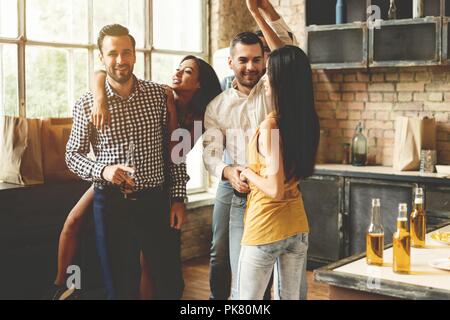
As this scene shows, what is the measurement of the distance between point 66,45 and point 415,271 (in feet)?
10.4

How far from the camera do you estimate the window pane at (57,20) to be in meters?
4.23

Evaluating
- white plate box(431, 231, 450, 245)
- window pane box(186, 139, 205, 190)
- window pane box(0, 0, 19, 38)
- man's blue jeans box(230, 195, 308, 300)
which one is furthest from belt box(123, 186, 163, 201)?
window pane box(186, 139, 205, 190)

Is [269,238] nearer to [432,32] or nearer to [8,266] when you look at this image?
[8,266]

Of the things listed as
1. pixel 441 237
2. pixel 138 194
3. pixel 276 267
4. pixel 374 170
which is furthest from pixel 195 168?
pixel 441 237

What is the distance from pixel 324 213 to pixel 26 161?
2.43m

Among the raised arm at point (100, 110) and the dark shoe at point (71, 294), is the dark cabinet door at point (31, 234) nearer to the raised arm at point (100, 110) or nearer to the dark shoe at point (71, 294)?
the dark shoe at point (71, 294)

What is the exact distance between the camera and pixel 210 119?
3283 mm

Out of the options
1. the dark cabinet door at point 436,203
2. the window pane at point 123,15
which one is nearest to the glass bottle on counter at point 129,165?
the window pane at point 123,15

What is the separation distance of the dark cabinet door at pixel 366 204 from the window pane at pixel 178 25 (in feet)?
6.24

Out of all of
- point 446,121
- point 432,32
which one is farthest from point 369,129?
point 432,32

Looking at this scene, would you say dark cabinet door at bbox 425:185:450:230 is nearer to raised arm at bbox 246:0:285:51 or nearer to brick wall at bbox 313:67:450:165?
brick wall at bbox 313:67:450:165

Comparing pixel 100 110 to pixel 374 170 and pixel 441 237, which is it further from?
pixel 374 170

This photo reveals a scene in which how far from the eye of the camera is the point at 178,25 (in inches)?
218
